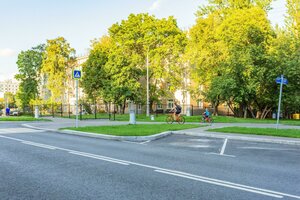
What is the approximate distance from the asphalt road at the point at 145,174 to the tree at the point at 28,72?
178 ft

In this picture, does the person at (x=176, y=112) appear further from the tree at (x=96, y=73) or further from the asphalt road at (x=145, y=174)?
the tree at (x=96, y=73)

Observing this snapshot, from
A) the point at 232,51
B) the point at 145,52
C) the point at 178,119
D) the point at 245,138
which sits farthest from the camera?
the point at 145,52

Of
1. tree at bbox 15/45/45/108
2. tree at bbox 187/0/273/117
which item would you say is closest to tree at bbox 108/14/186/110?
tree at bbox 187/0/273/117

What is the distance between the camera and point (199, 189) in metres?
5.38

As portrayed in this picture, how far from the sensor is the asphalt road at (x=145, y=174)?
16.8ft

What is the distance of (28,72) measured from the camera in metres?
61.4

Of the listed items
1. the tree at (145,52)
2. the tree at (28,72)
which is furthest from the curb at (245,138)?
the tree at (28,72)

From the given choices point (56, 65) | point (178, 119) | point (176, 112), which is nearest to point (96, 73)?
point (56, 65)

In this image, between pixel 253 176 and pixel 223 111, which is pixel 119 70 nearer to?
pixel 223 111

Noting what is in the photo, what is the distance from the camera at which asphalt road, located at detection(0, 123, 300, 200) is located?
202 inches

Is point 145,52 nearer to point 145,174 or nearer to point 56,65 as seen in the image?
point 56,65

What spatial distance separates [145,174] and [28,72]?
60.9 metres

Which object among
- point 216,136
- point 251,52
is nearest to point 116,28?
point 251,52

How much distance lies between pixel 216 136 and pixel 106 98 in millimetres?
31756
